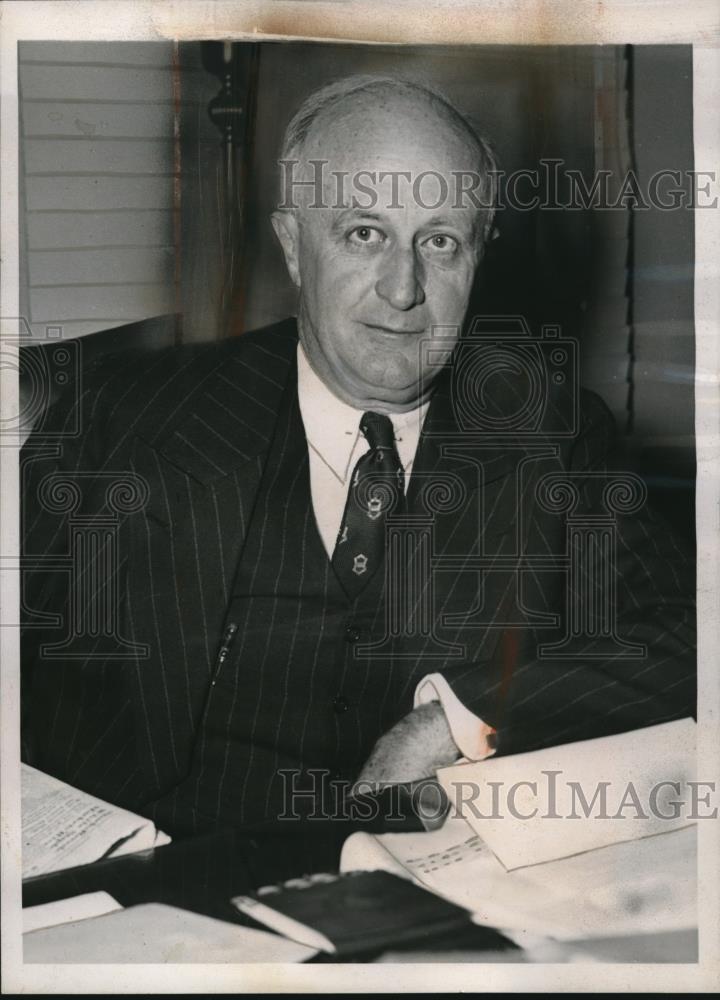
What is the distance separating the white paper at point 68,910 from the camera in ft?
6.20

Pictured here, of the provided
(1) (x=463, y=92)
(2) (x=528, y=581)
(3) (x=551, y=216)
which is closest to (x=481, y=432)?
(2) (x=528, y=581)

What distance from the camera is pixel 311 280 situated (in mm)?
1861

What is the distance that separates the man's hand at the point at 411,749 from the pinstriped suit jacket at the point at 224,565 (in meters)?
0.03

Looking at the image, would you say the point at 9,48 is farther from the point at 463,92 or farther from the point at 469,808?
the point at 469,808

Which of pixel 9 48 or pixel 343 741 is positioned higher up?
pixel 9 48

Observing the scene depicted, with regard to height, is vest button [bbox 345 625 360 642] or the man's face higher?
the man's face

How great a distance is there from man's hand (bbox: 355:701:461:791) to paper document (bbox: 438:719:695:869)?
0.12 feet

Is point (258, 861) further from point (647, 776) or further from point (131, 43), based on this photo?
point (131, 43)

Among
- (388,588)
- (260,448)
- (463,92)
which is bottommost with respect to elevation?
(388,588)

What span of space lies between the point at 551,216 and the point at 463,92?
25 cm

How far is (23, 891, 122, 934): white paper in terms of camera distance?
189 cm

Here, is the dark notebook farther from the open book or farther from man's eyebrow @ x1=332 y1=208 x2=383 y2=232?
man's eyebrow @ x1=332 y1=208 x2=383 y2=232

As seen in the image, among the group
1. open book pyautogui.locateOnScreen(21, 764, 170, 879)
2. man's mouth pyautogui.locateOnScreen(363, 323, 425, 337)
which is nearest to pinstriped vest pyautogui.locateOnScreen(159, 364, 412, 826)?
open book pyautogui.locateOnScreen(21, 764, 170, 879)

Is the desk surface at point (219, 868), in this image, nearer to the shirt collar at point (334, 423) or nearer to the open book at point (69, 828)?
the open book at point (69, 828)
